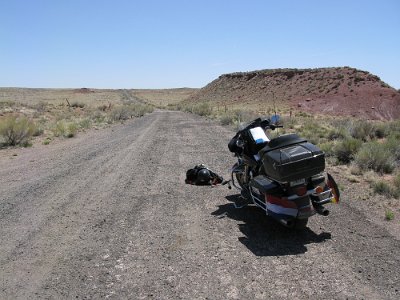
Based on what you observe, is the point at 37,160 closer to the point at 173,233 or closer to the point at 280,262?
the point at 173,233

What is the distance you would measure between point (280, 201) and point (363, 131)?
48.5 ft

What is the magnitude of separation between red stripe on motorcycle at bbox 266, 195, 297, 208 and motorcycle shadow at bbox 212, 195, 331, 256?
0.52 m

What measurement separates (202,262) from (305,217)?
1.55 m

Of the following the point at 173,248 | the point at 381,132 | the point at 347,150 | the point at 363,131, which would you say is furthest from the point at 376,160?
the point at 381,132

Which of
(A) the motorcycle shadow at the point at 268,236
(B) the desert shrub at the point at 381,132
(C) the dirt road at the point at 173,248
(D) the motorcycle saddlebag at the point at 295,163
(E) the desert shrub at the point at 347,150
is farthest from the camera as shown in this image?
(B) the desert shrub at the point at 381,132

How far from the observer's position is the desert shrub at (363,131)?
18.8m

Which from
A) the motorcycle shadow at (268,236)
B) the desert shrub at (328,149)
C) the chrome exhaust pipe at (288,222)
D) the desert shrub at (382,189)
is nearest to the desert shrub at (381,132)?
the desert shrub at (328,149)

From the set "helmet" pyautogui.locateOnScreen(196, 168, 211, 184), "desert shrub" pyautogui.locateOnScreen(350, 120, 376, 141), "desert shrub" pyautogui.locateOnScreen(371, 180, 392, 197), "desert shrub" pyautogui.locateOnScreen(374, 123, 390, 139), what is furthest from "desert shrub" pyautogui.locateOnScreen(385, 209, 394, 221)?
"desert shrub" pyautogui.locateOnScreen(374, 123, 390, 139)

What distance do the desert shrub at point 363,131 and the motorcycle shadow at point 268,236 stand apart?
13.0m

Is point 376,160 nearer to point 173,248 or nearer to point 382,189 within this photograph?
point 382,189

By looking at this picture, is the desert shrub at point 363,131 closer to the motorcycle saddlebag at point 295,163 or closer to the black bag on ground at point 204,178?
the black bag on ground at point 204,178

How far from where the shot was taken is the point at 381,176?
34.4ft

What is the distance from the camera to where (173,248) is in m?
5.70

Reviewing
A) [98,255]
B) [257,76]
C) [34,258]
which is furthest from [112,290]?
[257,76]
